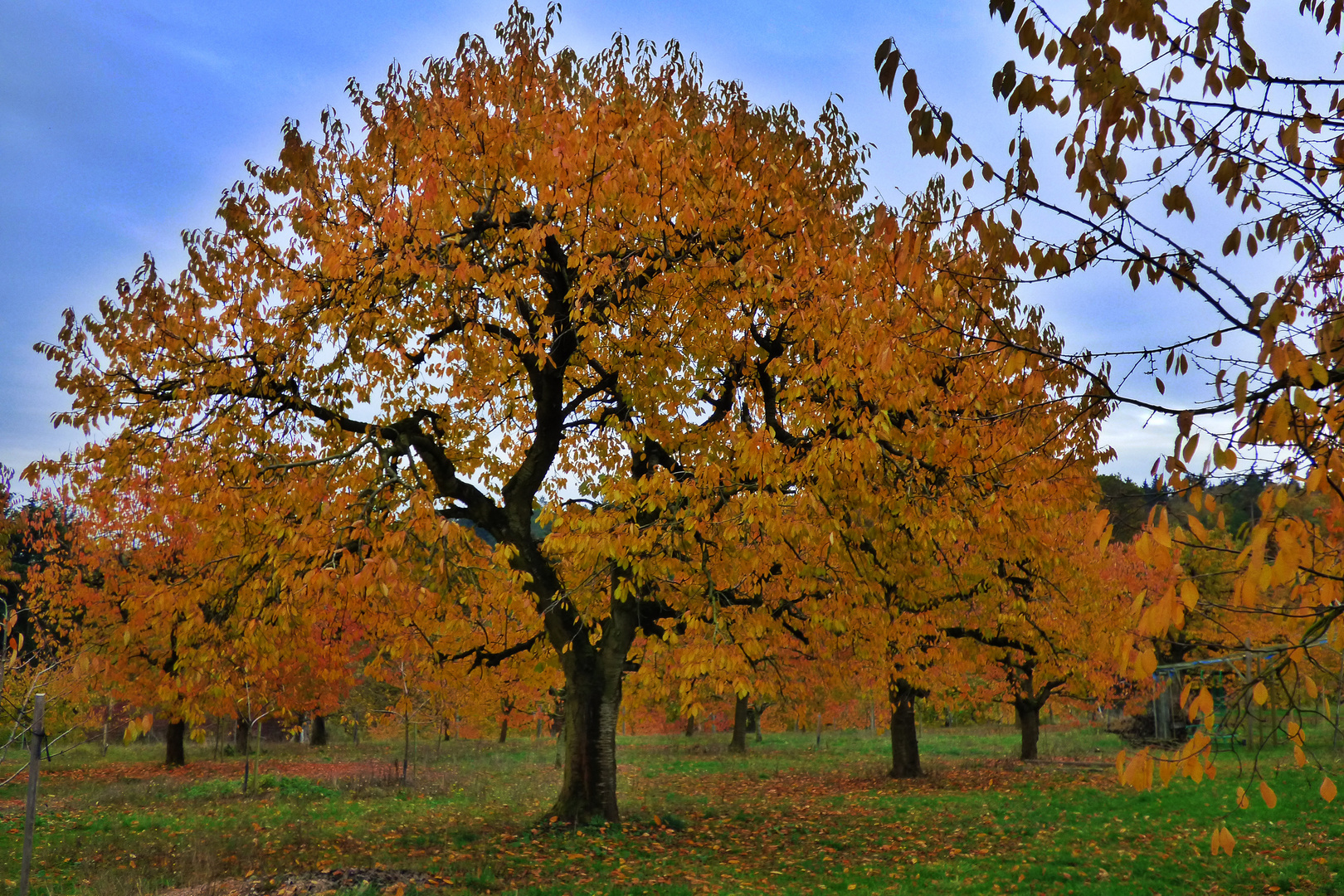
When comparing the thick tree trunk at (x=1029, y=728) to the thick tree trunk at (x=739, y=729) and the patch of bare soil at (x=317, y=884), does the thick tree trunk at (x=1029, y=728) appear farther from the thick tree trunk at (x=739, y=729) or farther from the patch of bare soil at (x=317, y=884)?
the patch of bare soil at (x=317, y=884)

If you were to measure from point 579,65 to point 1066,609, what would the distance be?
15.3m

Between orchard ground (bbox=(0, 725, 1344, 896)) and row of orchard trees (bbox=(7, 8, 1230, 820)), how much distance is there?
196 cm

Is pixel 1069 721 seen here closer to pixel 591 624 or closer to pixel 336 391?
pixel 591 624

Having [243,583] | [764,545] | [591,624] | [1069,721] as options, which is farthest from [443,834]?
[1069,721]

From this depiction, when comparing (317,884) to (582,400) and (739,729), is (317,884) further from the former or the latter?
(739,729)

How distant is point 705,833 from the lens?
12594mm

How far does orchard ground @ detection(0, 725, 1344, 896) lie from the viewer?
9.30 meters

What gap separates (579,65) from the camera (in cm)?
1135

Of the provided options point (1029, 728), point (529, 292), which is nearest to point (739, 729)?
point (1029, 728)

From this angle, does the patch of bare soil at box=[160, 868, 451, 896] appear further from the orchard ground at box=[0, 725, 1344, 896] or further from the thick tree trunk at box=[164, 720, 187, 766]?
the thick tree trunk at box=[164, 720, 187, 766]

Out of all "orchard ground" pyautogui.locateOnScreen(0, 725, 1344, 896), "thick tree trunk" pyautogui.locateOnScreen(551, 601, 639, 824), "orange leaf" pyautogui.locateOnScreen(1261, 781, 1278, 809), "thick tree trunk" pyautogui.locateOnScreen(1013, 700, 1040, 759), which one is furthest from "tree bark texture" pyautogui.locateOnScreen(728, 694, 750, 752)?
"orange leaf" pyautogui.locateOnScreen(1261, 781, 1278, 809)

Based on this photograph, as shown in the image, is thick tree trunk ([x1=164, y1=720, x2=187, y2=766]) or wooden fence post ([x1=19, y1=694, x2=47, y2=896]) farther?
thick tree trunk ([x1=164, y1=720, x2=187, y2=766])

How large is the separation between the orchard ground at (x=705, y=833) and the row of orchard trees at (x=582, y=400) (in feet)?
6.42

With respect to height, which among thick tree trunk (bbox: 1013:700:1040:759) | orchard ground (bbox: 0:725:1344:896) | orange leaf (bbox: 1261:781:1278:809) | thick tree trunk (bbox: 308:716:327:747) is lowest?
thick tree trunk (bbox: 308:716:327:747)
